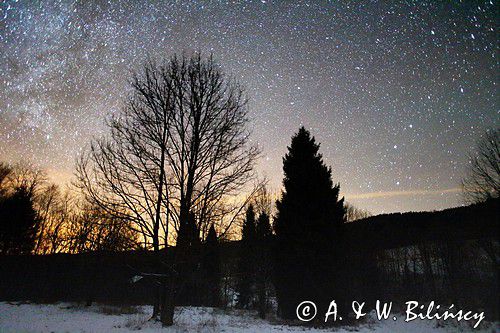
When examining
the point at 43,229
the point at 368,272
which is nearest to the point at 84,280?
the point at 43,229

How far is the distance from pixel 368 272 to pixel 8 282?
33.7 meters

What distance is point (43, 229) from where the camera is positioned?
38906 mm

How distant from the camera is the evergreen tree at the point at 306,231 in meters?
17.0

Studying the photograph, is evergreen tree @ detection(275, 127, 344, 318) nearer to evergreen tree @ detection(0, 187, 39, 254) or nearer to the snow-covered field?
the snow-covered field

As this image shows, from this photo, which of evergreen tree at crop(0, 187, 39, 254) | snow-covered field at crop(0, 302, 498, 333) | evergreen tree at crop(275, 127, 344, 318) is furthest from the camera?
evergreen tree at crop(0, 187, 39, 254)

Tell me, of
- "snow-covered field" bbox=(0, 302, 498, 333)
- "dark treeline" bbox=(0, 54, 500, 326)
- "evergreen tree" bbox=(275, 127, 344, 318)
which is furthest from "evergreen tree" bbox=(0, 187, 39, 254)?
"evergreen tree" bbox=(275, 127, 344, 318)

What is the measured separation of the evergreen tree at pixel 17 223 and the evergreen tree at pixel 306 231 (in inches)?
1161

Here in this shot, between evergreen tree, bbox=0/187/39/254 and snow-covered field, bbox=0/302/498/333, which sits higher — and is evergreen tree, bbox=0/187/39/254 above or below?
above

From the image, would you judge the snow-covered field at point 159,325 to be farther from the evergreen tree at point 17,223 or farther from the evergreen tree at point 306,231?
the evergreen tree at point 17,223

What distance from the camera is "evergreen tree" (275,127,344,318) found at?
1697 cm

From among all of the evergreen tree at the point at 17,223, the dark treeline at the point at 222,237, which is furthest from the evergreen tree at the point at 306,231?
the evergreen tree at the point at 17,223

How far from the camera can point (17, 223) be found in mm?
29734

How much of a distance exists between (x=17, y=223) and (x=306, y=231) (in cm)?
3185

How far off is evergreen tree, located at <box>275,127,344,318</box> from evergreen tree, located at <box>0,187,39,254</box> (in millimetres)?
29490
